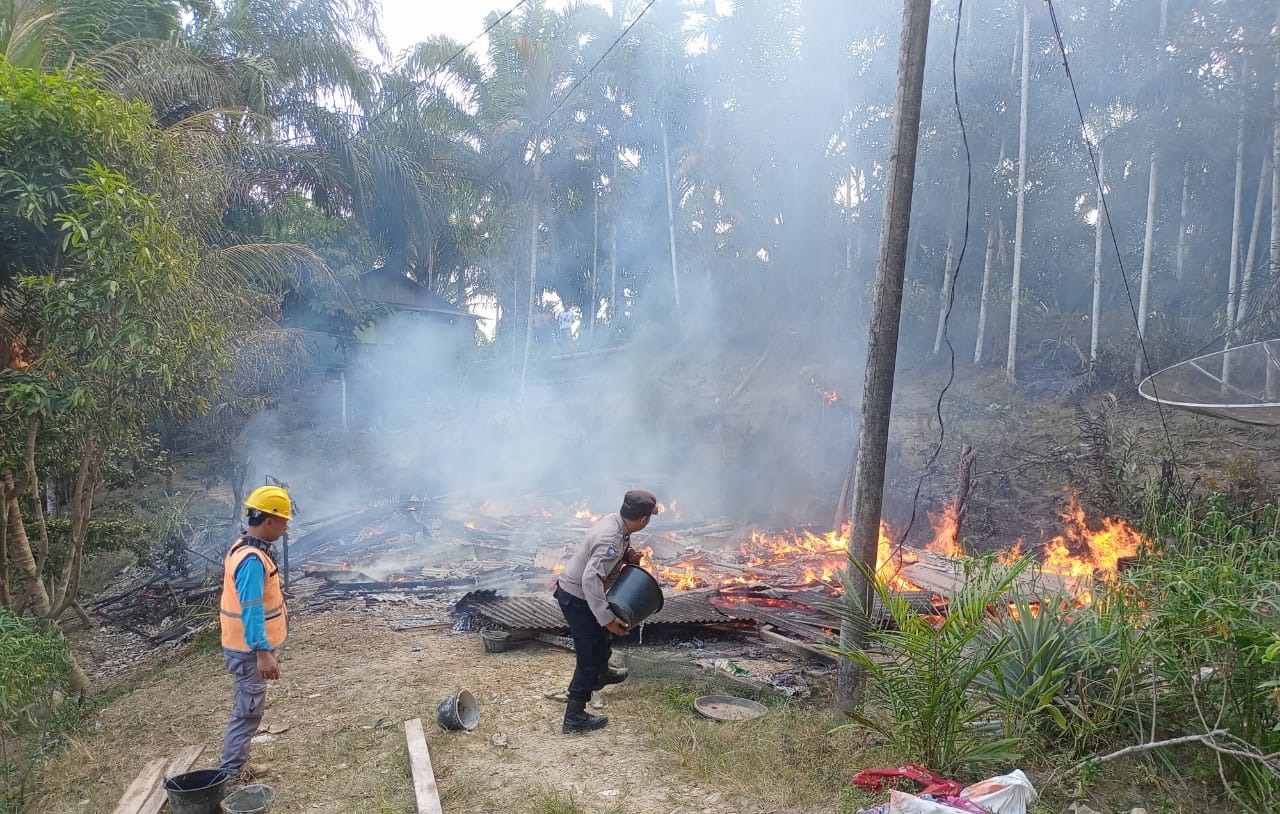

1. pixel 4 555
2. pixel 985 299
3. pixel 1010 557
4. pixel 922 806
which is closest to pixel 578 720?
pixel 922 806

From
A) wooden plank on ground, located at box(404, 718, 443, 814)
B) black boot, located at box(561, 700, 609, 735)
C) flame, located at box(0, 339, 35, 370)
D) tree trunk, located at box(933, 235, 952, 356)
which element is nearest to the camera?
wooden plank on ground, located at box(404, 718, 443, 814)

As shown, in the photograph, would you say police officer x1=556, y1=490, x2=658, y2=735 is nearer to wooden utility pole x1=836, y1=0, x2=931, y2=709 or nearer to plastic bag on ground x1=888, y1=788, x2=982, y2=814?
wooden utility pole x1=836, y1=0, x2=931, y2=709

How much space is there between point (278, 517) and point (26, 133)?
3.38 m

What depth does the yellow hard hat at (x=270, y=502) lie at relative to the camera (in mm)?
4371

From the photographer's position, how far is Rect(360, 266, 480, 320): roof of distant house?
25.1 meters

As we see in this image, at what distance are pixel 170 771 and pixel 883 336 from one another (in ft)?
18.6

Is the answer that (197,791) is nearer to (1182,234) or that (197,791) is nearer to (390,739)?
(390,739)

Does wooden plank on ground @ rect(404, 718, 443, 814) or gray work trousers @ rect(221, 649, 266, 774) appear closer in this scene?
wooden plank on ground @ rect(404, 718, 443, 814)

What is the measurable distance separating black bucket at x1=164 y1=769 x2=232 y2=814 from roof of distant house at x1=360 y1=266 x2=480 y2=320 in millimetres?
21699

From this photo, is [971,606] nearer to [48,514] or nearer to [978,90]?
[48,514]

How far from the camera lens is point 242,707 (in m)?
4.34

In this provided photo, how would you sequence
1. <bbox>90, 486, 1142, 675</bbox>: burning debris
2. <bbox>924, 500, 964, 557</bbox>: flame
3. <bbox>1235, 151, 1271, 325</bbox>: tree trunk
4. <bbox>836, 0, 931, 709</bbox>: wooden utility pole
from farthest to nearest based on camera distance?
1. <bbox>1235, 151, 1271, 325</bbox>: tree trunk
2. <bbox>924, 500, 964, 557</bbox>: flame
3. <bbox>90, 486, 1142, 675</bbox>: burning debris
4. <bbox>836, 0, 931, 709</bbox>: wooden utility pole

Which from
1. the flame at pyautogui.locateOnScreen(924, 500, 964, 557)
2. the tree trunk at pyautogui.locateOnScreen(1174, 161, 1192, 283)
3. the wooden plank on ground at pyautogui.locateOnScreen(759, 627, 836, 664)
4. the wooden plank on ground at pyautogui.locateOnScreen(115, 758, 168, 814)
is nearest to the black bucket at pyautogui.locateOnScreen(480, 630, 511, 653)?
the wooden plank on ground at pyautogui.locateOnScreen(759, 627, 836, 664)

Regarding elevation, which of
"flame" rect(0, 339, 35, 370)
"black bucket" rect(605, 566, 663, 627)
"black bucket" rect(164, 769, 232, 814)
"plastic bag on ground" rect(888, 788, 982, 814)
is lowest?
"black bucket" rect(164, 769, 232, 814)
